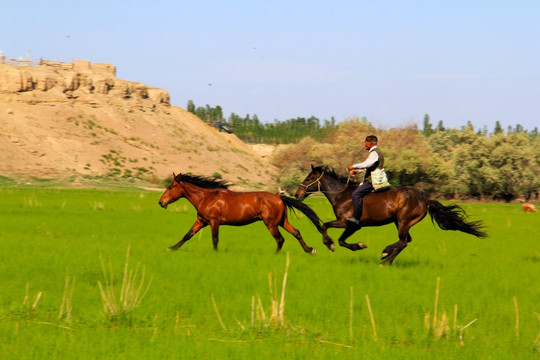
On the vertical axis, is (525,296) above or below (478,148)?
below

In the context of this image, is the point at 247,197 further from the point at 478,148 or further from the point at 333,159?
the point at 478,148

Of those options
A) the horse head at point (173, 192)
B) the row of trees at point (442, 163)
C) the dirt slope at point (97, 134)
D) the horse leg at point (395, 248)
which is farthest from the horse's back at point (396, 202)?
the dirt slope at point (97, 134)

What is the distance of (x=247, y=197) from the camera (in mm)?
15844

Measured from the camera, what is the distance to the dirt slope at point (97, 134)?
85375 mm

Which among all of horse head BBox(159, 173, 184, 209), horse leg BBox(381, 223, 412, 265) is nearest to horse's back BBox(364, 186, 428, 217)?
horse leg BBox(381, 223, 412, 265)

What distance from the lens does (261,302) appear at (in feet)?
33.3

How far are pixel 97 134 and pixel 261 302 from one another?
91.7 m

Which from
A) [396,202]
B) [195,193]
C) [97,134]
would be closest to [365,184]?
[396,202]

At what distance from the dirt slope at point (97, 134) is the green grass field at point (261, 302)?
6712 centimetres

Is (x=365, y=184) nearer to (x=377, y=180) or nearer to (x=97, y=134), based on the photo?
(x=377, y=180)

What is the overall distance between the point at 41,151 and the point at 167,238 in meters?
72.1

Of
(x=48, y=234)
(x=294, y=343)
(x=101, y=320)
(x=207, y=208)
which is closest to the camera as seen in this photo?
(x=294, y=343)

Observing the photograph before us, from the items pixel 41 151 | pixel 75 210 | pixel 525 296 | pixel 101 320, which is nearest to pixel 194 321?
pixel 101 320

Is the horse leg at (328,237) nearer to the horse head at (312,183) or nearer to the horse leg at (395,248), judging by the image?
the horse leg at (395,248)
